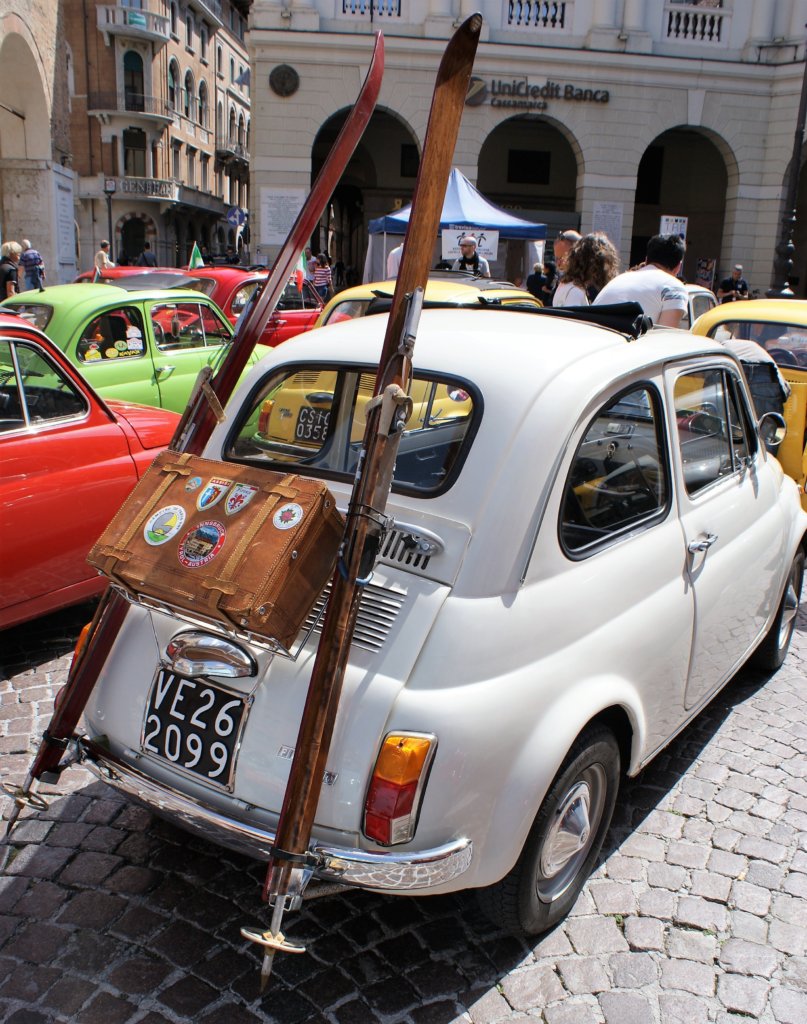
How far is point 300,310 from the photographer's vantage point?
12.8 meters

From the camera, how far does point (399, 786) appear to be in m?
2.18

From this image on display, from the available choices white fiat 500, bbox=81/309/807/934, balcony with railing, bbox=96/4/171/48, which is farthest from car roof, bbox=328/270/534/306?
balcony with railing, bbox=96/4/171/48

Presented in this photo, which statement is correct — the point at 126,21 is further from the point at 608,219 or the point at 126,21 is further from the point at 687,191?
the point at 608,219

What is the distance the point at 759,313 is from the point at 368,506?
5.65m

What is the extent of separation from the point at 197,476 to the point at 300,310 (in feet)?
34.9

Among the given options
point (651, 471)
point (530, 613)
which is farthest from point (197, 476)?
point (651, 471)

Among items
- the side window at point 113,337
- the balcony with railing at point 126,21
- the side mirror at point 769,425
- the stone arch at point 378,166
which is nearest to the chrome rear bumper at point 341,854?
the side mirror at point 769,425

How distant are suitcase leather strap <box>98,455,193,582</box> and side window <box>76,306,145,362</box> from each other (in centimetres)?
504

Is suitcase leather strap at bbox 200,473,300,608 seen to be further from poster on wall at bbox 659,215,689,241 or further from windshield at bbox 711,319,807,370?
poster on wall at bbox 659,215,689,241

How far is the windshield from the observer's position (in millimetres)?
6461

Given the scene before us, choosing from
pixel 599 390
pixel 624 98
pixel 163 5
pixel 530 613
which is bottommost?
pixel 530 613

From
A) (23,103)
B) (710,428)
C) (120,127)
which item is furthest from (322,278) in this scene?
(120,127)

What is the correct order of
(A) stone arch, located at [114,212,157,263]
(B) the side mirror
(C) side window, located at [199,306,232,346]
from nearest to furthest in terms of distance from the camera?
(B) the side mirror, (C) side window, located at [199,306,232,346], (A) stone arch, located at [114,212,157,263]

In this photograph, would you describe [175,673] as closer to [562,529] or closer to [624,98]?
[562,529]
